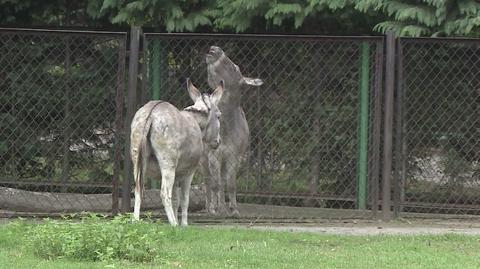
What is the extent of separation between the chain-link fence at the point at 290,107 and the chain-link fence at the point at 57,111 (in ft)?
2.84

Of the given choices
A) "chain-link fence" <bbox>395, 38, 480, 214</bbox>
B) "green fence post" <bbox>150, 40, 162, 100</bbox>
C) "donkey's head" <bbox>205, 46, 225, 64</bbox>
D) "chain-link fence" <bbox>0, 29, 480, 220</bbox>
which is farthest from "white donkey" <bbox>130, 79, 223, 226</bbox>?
"chain-link fence" <bbox>395, 38, 480, 214</bbox>

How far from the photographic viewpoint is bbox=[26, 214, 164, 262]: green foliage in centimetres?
729

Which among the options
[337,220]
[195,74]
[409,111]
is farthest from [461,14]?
[195,74]

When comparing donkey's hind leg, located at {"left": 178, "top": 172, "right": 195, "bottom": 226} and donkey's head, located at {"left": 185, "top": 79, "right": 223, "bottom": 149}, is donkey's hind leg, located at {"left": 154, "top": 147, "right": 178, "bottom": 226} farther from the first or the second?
donkey's head, located at {"left": 185, "top": 79, "right": 223, "bottom": 149}

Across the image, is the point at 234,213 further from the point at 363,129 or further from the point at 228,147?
the point at 363,129

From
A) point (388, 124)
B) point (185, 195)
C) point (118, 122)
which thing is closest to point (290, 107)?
point (388, 124)

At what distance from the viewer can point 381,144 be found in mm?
11375

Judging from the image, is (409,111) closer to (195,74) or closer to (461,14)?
(461,14)

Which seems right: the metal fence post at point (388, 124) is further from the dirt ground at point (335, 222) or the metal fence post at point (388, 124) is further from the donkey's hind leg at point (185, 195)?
the donkey's hind leg at point (185, 195)

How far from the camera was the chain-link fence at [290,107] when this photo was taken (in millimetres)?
11719

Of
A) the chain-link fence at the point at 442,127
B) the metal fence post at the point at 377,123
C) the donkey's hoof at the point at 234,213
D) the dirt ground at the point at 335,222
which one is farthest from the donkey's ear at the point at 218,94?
the chain-link fence at the point at 442,127

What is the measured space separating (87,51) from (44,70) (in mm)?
631

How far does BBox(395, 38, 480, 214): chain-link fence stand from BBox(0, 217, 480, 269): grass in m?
2.58

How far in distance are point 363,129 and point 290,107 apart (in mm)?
1221
